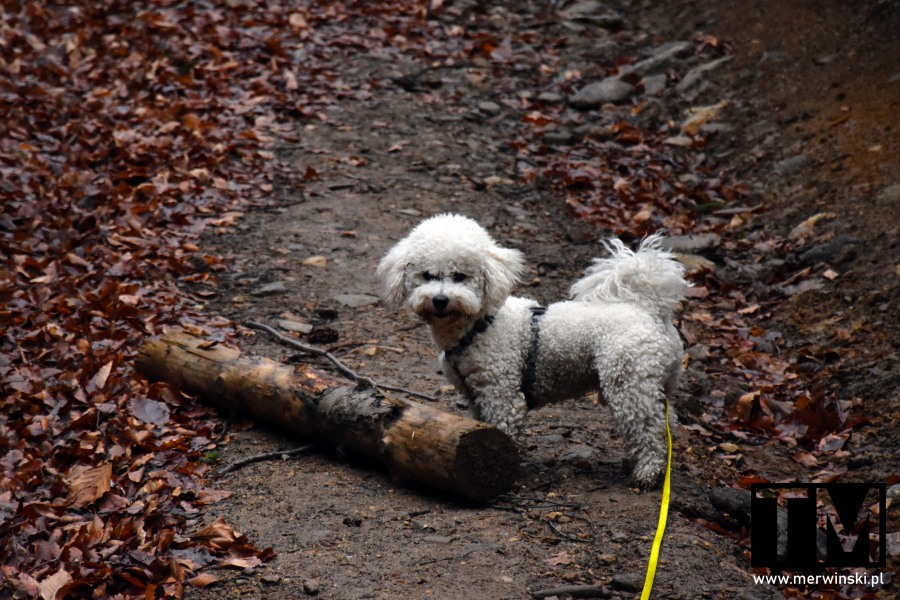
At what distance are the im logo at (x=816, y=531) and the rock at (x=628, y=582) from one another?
0.77 metres

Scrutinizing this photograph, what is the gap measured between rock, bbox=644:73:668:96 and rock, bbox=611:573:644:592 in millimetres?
8325

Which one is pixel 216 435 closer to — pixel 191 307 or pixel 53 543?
pixel 53 543

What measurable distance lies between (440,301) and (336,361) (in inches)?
53.4

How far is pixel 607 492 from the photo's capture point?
15.8ft

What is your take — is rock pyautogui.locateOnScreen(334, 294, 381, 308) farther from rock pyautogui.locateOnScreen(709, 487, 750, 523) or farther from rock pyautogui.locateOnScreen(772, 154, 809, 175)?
rock pyautogui.locateOnScreen(772, 154, 809, 175)

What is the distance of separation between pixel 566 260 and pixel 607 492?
3.71 meters

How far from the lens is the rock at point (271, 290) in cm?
743

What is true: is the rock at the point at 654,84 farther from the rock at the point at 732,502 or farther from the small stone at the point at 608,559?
the small stone at the point at 608,559

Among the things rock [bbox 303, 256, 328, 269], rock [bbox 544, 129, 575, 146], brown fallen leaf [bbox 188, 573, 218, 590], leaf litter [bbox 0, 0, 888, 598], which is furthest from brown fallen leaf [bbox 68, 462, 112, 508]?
rock [bbox 544, 129, 575, 146]

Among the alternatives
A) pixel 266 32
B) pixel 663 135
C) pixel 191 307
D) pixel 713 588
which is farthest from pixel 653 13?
pixel 713 588

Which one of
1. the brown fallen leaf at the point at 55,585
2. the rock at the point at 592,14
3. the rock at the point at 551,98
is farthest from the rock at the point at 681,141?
the brown fallen leaf at the point at 55,585

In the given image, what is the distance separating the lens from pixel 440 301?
184 inches

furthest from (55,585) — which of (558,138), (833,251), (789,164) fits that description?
(558,138)

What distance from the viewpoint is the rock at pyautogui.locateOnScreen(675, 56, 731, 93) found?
1088 cm
